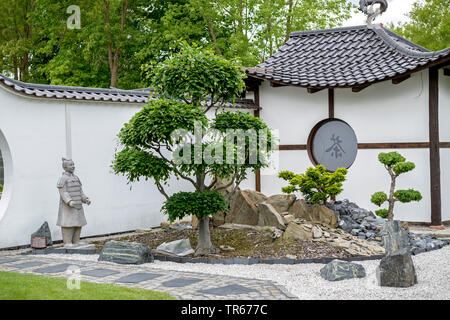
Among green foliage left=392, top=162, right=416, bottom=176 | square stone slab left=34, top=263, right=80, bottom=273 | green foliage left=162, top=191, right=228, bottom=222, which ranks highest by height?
green foliage left=392, top=162, right=416, bottom=176

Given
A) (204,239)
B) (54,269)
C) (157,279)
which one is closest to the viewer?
(157,279)

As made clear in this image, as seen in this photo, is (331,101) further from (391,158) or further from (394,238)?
(394,238)

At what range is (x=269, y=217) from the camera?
29.8 ft

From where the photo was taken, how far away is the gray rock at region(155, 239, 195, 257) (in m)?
7.80

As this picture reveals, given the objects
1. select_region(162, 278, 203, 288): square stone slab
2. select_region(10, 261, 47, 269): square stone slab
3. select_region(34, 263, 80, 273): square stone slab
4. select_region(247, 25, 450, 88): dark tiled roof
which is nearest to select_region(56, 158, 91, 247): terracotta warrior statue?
select_region(10, 261, 47, 269): square stone slab

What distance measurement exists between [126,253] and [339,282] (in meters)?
3.04

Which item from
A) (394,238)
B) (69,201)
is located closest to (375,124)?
(394,238)

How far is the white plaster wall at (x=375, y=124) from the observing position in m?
10.5

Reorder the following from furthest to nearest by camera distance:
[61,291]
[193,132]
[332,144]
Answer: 1. [332,144]
2. [193,132]
3. [61,291]

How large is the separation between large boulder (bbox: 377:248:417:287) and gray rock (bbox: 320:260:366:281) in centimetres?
44

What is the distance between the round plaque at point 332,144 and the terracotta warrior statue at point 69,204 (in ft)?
18.0

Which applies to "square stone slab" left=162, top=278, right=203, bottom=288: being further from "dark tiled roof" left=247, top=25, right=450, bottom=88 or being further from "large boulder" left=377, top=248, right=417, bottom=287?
"dark tiled roof" left=247, top=25, right=450, bottom=88
